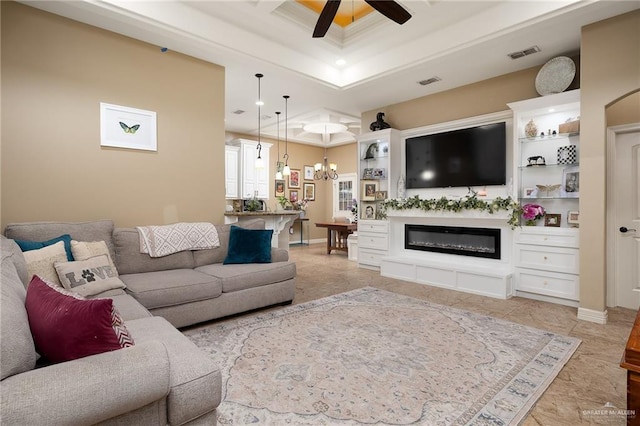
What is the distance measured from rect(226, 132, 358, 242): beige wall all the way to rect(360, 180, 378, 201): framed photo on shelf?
3456 mm

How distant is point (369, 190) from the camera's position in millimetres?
6078

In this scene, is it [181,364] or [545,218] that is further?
[545,218]

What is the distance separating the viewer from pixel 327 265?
6.36 m

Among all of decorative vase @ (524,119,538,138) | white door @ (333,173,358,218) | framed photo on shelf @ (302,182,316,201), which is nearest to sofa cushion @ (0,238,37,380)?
decorative vase @ (524,119,538,138)

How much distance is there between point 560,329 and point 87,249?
14.1ft

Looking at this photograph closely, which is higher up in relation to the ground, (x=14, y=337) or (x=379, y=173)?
(x=379, y=173)

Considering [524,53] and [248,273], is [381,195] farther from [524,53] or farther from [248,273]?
[248,273]

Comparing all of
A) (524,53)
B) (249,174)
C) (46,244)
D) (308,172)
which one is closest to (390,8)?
(524,53)

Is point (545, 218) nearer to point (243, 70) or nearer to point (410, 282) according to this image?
point (410, 282)

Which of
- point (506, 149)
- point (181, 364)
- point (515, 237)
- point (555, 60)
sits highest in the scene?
point (555, 60)

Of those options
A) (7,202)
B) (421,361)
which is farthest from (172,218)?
(421,361)

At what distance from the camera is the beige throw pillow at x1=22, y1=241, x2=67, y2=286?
2.41 m

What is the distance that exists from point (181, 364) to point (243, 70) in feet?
13.2

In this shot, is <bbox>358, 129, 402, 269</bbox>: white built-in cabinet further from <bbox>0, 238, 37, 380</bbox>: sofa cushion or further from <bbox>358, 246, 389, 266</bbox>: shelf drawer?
<bbox>0, 238, 37, 380</bbox>: sofa cushion
